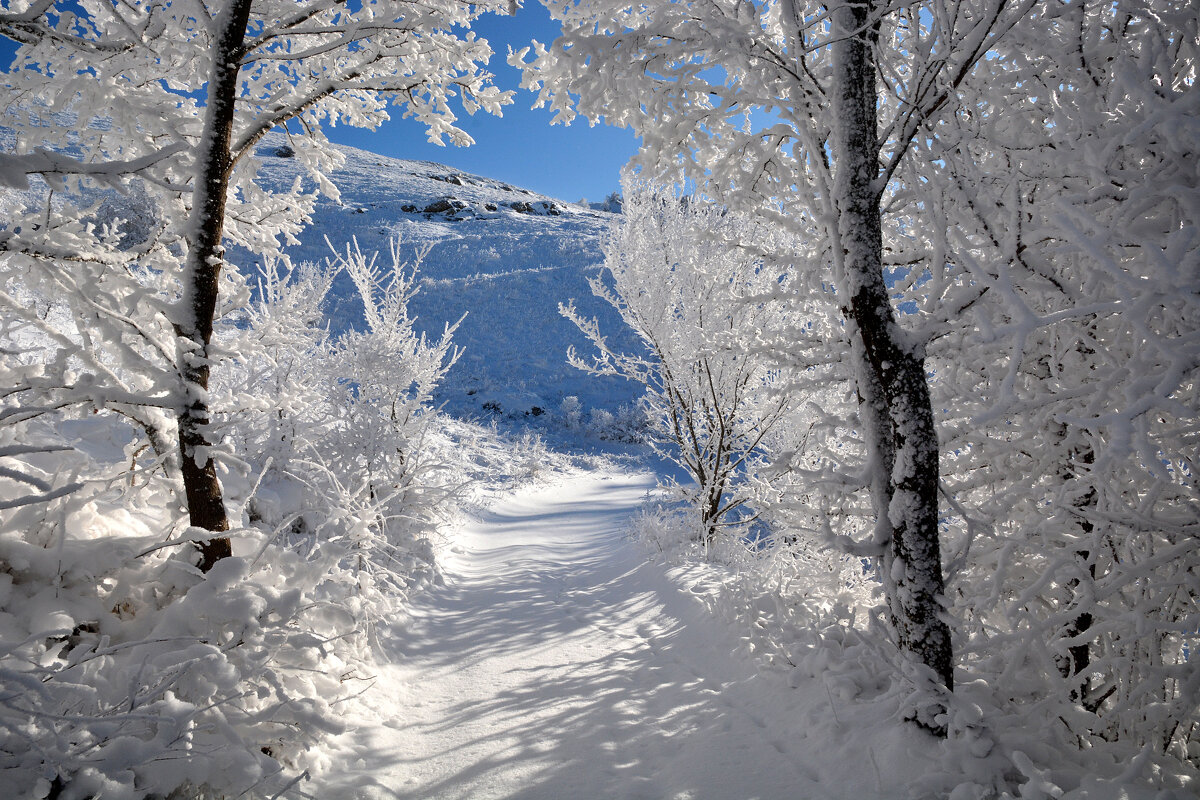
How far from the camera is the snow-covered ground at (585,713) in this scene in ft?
8.39

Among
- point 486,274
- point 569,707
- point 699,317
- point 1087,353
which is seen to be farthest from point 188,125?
point 486,274

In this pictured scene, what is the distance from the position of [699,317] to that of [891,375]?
4948 mm

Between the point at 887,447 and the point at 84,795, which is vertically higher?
the point at 887,447

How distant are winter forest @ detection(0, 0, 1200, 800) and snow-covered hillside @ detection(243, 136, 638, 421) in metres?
15.6

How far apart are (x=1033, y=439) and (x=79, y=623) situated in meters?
4.91

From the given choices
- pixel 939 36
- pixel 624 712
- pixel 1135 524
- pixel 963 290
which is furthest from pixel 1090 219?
pixel 624 712

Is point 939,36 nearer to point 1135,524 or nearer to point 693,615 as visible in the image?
point 1135,524

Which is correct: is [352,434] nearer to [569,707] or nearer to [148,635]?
[148,635]

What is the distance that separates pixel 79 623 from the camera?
229cm

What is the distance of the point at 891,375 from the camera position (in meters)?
2.29

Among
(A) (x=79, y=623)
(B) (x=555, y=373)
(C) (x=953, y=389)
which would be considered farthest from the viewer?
(B) (x=555, y=373)

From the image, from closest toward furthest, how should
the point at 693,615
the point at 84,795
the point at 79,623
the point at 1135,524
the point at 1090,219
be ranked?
the point at 1090,219 → the point at 84,795 → the point at 1135,524 → the point at 79,623 → the point at 693,615

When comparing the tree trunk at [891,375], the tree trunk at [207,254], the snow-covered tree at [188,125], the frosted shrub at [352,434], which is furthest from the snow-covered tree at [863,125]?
the frosted shrub at [352,434]

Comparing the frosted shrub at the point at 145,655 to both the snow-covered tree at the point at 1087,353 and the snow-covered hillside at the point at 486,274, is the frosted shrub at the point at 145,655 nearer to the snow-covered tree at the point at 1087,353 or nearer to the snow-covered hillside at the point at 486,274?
the snow-covered tree at the point at 1087,353
